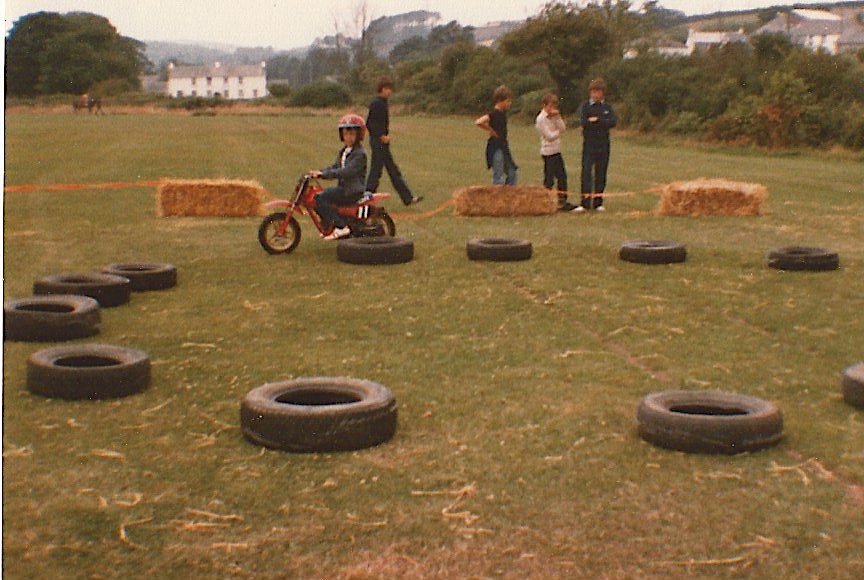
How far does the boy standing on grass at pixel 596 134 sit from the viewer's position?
17547 millimetres

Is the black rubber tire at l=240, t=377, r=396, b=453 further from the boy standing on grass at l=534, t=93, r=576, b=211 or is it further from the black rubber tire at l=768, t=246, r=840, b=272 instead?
the boy standing on grass at l=534, t=93, r=576, b=211

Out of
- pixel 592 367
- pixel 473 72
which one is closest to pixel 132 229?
pixel 592 367

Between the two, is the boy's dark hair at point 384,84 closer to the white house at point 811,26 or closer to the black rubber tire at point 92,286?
the black rubber tire at point 92,286

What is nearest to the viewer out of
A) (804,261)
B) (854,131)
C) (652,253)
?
(804,261)

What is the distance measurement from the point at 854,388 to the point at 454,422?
2.36 metres

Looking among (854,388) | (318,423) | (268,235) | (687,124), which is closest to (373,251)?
(268,235)

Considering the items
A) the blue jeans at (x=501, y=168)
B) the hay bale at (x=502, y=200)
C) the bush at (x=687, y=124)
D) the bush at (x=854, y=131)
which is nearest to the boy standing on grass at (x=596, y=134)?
the hay bale at (x=502, y=200)

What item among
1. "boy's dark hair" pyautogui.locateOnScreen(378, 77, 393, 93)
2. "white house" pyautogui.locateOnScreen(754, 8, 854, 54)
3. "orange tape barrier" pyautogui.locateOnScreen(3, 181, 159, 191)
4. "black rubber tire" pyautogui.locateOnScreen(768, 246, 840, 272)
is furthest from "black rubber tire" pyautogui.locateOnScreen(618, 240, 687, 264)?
"white house" pyautogui.locateOnScreen(754, 8, 854, 54)

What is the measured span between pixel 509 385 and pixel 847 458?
2.16 metres

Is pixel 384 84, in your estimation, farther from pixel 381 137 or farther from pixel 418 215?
pixel 418 215

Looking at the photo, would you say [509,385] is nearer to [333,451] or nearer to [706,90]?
[333,451]

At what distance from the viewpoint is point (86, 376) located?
672 centimetres

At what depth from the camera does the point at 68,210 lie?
1761cm

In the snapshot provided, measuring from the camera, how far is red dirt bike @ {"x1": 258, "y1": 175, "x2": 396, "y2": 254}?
1280 cm
